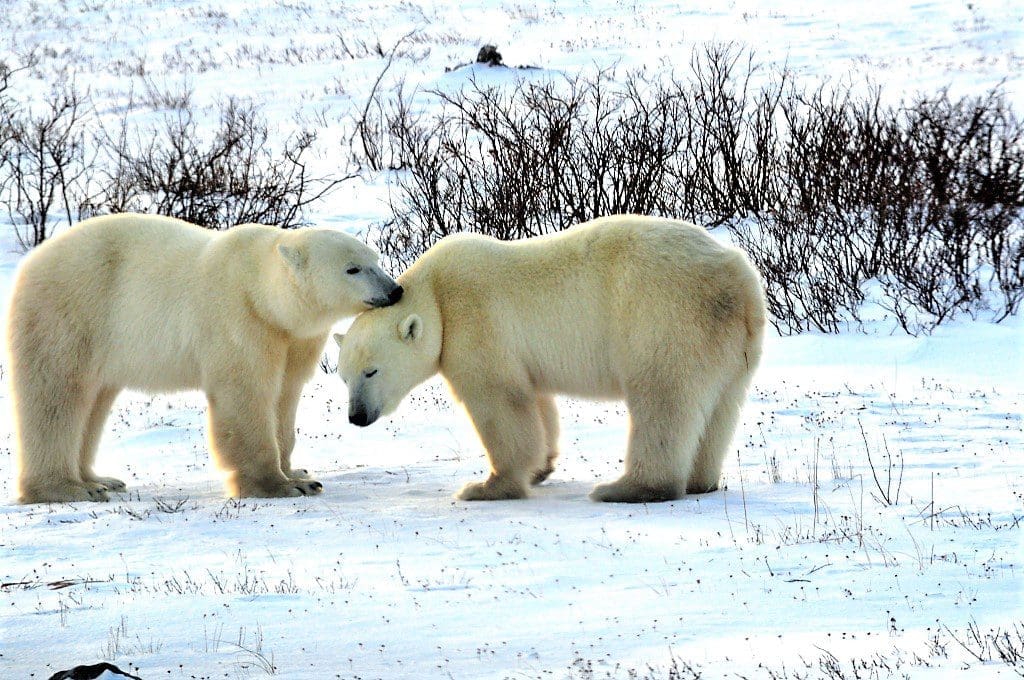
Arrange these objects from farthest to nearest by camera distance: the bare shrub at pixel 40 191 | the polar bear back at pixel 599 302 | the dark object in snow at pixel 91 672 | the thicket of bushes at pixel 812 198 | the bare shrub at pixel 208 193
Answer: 1. the bare shrub at pixel 40 191
2. the bare shrub at pixel 208 193
3. the thicket of bushes at pixel 812 198
4. the polar bear back at pixel 599 302
5. the dark object in snow at pixel 91 672

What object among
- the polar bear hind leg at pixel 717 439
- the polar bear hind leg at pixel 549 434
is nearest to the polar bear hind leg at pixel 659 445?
the polar bear hind leg at pixel 717 439

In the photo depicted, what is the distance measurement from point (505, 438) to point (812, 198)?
26.8 ft

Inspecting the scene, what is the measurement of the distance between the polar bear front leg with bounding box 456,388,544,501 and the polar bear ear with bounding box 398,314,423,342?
0.34 meters

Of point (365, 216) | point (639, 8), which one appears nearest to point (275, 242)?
point (365, 216)

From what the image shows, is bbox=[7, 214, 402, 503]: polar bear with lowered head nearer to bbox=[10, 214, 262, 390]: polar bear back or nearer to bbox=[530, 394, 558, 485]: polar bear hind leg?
bbox=[10, 214, 262, 390]: polar bear back

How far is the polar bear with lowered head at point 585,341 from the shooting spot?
5.05m

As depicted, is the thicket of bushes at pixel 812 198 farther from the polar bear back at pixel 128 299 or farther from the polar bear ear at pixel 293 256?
the polar bear back at pixel 128 299

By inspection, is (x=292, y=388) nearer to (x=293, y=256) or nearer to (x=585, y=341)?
(x=293, y=256)

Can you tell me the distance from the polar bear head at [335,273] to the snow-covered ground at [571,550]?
2.95 ft

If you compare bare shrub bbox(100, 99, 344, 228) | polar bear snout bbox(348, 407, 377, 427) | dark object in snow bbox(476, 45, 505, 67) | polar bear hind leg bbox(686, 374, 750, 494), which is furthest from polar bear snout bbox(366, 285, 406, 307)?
dark object in snow bbox(476, 45, 505, 67)

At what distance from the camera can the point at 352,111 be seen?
66.4ft

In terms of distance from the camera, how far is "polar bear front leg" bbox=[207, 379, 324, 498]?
542 centimetres

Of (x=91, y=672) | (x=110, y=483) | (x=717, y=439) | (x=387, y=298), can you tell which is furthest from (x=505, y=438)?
(x=91, y=672)

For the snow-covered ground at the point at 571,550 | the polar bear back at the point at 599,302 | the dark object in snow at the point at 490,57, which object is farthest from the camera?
the dark object in snow at the point at 490,57
